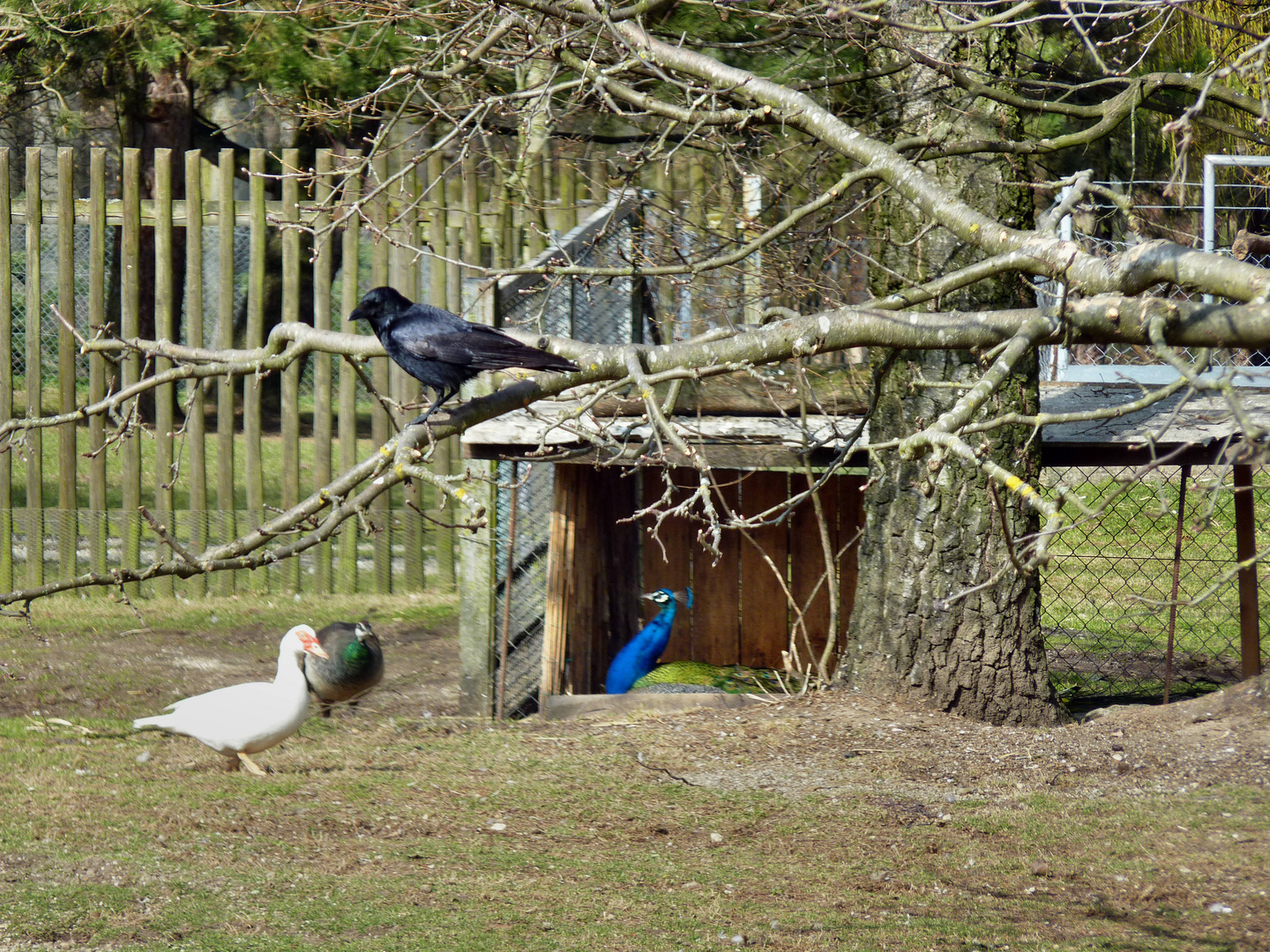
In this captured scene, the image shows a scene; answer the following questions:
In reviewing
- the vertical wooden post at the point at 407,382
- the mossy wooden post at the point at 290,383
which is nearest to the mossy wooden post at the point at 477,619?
the vertical wooden post at the point at 407,382

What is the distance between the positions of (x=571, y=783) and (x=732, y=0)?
15.0 feet

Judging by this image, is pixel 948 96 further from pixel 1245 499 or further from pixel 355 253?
pixel 355 253

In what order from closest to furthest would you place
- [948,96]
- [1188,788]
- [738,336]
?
1. [738,336]
2. [1188,788]
3. [948,96]

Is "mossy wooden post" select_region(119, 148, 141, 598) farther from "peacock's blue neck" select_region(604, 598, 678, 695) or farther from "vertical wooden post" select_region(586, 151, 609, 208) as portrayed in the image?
"peacock's blue neck" select_region(604, 598, 678, 695)

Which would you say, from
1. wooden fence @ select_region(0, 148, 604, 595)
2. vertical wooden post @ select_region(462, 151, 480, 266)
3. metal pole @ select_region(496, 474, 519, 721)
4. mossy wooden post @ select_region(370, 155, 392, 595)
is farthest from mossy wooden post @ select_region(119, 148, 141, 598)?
metal pole @ select_region(496, 474, 519, 721)

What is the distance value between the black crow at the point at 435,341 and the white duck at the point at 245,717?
1937 mm

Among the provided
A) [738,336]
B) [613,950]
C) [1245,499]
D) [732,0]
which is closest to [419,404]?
[738,336]

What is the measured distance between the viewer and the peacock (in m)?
7.13

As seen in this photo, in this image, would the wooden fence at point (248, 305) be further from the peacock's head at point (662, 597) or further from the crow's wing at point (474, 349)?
the crow's wing at point (474, 349)

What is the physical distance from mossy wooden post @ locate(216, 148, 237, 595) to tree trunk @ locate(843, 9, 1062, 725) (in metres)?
4.62

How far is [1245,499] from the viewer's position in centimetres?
658

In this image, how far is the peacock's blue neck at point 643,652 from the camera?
7129 millimetres

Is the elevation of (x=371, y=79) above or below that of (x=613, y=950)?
above

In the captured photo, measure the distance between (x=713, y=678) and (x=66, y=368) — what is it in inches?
194
